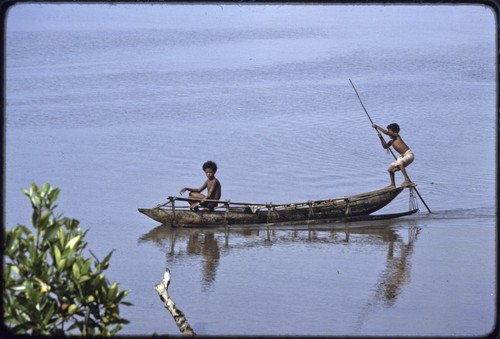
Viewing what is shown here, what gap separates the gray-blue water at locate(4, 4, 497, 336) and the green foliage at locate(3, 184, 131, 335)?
9.34 ft

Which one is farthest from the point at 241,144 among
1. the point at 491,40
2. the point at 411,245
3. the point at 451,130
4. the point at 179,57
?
the point at 491,40

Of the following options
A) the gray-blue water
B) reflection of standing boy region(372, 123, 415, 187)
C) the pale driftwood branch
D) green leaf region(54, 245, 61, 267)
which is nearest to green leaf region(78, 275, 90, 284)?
green leaf region(54, 245, 61, 267)

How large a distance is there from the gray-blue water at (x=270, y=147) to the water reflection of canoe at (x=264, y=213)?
15 cm

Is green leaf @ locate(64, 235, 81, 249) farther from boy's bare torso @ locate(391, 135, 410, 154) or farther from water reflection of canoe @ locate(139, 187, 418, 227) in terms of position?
boy's bare torso @ locate(391, 135, 410, 154)

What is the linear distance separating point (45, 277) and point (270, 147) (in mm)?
10364

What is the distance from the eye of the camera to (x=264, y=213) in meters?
10.6

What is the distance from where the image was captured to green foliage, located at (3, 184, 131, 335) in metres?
4.50

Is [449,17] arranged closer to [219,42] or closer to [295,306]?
[219,42]

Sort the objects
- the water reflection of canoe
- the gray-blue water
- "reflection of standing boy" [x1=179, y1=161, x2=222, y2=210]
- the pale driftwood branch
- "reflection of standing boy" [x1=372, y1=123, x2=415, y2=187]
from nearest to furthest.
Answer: the pale driftwood branch
the gray-blue water
the water reflection of canoe
"reflection of standing boy" [x1=179, y1=161, x2=222, y2=210]
"reflection of standing boy" [x1=372, y1=123, x2=415, y2=187]

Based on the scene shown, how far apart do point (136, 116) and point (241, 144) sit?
280 cm

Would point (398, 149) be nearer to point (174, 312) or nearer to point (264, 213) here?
point (264, 213)

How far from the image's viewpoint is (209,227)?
10.6 m

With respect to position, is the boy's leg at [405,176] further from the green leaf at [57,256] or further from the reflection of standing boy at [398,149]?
the green leaf at [57,256]

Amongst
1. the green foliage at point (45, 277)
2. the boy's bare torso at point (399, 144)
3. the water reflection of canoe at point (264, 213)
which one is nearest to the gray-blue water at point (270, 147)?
the water reflection of canoe at point (264, 213)
